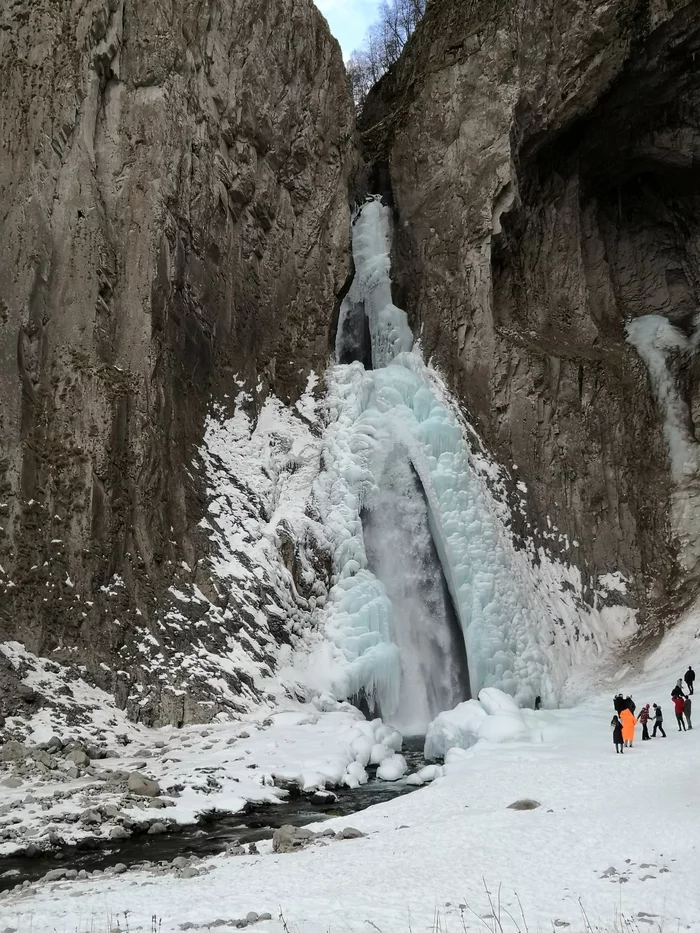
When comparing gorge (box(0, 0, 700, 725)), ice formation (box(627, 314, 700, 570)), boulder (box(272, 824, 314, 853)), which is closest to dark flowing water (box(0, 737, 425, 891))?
boulder (box(272, 824, 314, 853))

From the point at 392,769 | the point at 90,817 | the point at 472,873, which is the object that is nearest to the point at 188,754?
the point at 90,817

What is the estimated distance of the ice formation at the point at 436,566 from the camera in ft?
63.2

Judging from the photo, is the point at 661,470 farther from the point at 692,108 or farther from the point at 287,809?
the point at 287,809

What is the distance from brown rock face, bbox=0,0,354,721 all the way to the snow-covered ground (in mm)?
7186

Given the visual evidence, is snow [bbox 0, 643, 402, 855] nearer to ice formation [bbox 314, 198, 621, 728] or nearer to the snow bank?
the snow bank

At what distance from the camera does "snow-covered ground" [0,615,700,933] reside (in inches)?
259

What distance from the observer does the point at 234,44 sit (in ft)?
78.3

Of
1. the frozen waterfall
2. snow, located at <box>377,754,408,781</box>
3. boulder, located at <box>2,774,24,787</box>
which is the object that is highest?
the frozen waterfall

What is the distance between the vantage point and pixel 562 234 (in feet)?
92.2

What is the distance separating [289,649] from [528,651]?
5.84m

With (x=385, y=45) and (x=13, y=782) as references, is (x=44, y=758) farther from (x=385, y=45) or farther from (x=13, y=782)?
(x=385, y=45)

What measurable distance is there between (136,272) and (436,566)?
9.94 meters

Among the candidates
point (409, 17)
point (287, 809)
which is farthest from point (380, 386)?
point (409, 17)

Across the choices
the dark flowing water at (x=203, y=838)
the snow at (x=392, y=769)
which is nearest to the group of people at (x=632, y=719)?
the dark flowing water at (x=203, y=838)
